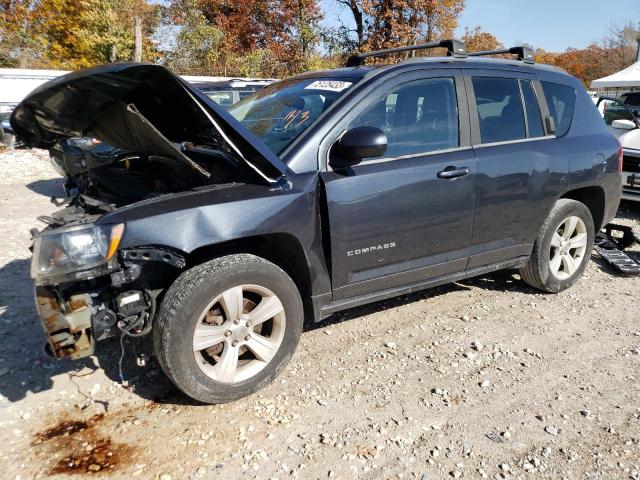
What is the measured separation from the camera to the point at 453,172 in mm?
3363

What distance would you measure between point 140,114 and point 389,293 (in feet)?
6.15

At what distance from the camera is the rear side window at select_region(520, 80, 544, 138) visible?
13.0ft

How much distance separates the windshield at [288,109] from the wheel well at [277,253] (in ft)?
1.72

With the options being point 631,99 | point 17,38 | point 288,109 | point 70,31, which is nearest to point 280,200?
point 288,109

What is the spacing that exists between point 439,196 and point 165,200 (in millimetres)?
1744

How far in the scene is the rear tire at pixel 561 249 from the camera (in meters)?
4.14

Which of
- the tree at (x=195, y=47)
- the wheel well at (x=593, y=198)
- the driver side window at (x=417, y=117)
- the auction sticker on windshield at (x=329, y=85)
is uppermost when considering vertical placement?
the tree at (x=195, y=47)

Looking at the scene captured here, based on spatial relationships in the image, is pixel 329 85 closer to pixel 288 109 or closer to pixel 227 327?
pixel 288 109

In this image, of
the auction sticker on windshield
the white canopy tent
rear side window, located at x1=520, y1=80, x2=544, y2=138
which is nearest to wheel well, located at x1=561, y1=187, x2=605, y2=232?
rear side window, located at x1=520, y1=80, x2=544, y2=138

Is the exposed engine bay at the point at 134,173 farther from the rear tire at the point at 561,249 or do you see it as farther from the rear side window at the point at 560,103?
the rear side window at the point at 560,103

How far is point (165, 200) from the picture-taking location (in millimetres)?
2613

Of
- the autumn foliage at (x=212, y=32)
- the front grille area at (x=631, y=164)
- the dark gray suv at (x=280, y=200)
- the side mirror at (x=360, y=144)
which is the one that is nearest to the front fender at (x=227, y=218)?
the dark gray suv at (x=280, y=200)

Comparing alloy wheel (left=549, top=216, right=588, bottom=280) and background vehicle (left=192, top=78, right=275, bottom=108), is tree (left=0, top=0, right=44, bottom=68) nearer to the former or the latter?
background vehicle (left=192, top=78, right=275, bottom=108)

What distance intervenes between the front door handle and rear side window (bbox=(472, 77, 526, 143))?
14.5 inches
